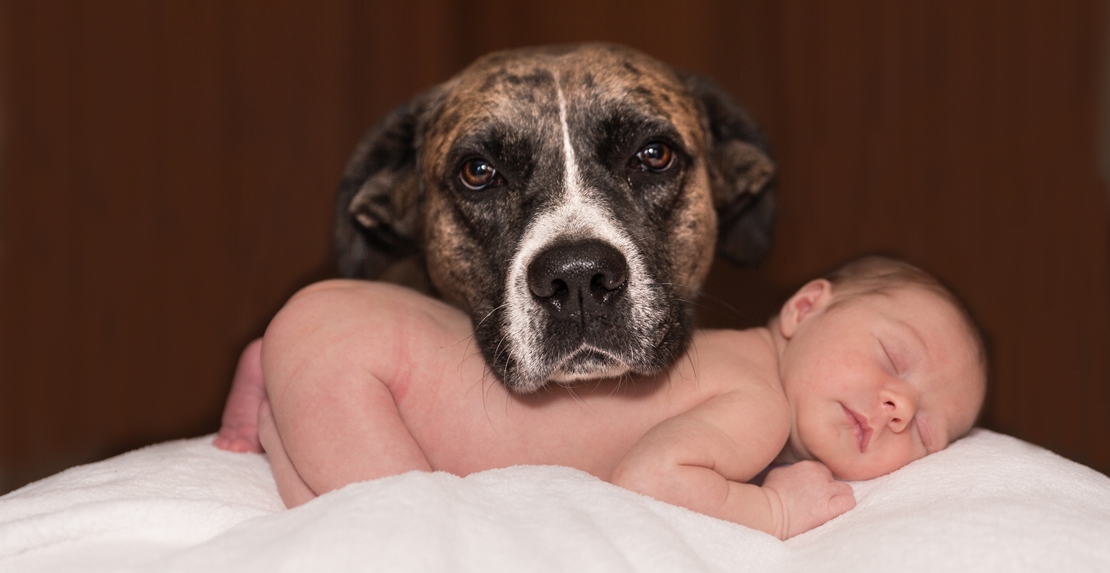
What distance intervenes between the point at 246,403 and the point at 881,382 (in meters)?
1.62

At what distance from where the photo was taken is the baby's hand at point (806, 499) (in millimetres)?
1693

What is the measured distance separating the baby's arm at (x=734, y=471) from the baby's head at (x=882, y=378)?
0.10m

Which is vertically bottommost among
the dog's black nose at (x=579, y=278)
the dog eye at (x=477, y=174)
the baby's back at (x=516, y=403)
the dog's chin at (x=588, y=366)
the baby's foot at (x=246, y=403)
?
the baby's foot at (x=246, y=403)

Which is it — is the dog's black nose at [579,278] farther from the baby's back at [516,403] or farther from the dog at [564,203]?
the baby's back at [516,403]

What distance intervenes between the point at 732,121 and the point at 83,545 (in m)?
2.21

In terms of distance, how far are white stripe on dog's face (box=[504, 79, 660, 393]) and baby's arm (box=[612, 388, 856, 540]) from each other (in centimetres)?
22

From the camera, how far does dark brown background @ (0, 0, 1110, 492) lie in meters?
3.02

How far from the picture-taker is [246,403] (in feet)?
7.47

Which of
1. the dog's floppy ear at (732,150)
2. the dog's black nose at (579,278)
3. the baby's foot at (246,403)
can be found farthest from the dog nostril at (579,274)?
the dog's floppy ear at (732,150)

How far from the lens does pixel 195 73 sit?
3381 millimetres

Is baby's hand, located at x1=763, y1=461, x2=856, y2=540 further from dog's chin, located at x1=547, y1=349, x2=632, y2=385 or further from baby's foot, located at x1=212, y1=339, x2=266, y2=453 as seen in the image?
baby's foot, located at x1=212, y1=339, x2=266, y2=453

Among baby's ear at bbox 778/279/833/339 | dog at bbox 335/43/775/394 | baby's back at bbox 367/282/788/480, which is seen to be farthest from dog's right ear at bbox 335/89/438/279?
baby's ear at bbox 778/279/833/339

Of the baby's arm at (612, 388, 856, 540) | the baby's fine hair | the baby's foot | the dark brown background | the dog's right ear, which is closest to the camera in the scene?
the baby's arm at (612, 388, 856, 540)

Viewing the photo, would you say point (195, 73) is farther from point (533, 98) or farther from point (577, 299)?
point (577, 299)
